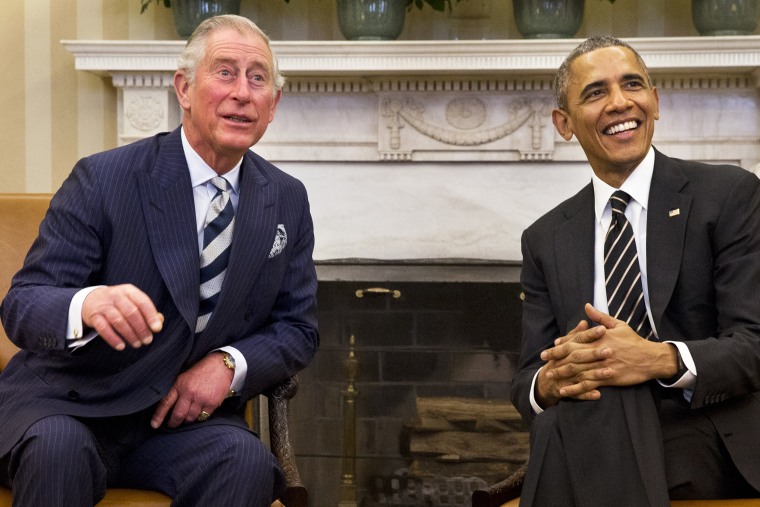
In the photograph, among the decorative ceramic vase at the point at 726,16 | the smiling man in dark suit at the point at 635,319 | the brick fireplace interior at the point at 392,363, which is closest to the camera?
the smiling man in dark suit at the point at 635,319

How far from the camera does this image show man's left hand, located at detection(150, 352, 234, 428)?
1833 mm

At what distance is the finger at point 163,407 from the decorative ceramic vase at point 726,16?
85.7 inches

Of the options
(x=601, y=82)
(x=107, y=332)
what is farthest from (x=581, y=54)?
(x=107, y=332)

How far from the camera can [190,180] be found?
1.96m

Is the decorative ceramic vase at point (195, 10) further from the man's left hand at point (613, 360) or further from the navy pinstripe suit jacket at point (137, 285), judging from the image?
the man's left hand at point (613, 360)

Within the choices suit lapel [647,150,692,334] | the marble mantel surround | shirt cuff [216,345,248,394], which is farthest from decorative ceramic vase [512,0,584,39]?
shirt cuff [216,345,248,394]

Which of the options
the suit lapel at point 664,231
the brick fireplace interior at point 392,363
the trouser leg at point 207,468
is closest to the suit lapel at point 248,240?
the trouser leg at point 207,468

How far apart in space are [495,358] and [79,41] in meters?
1.73

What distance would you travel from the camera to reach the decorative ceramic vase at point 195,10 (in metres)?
3.15

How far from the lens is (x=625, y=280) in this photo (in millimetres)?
1884

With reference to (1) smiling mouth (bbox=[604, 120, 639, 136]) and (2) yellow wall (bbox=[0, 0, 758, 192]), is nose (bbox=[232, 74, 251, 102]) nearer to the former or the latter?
(1) smiling mouth (bbox=[604, 120, 639, 136])

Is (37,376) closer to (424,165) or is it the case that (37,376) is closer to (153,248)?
(153,248)

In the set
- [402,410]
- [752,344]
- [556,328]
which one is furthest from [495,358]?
[752,344]

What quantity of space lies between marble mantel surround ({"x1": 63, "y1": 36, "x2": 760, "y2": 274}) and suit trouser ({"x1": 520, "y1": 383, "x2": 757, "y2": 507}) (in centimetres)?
152
